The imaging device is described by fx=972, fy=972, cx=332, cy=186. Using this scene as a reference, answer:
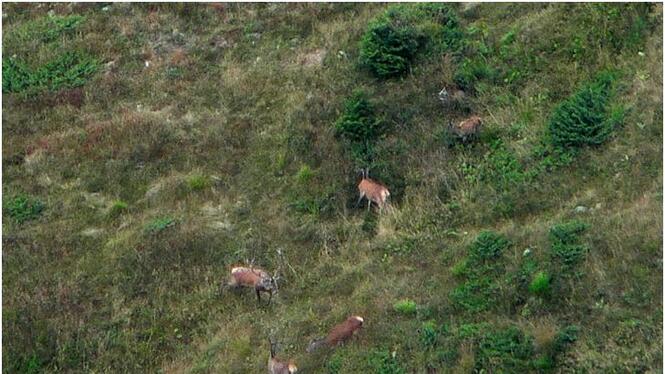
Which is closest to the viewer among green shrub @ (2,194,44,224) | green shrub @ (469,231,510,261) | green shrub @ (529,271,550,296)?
green shrub @ (529,271,550,296)

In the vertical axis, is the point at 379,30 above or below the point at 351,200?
above

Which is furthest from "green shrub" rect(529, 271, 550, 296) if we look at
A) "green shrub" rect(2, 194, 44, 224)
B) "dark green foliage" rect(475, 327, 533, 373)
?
"green shrub" rect(2, 194, 44, 224)

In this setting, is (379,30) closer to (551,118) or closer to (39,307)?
(551,118)

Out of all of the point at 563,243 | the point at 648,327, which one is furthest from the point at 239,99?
the point at 648,327

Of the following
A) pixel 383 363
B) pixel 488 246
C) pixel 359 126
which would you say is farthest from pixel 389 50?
pixel 383 363

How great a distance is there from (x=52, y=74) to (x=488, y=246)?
12.3 meters

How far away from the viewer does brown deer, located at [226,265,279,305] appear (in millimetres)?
15102

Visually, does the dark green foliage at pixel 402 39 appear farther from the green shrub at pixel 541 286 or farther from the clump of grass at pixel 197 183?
the green shrub at pixel 541 286

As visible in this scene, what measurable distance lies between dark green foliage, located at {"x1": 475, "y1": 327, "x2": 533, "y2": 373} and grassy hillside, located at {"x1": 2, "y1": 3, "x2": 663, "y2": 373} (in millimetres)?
26

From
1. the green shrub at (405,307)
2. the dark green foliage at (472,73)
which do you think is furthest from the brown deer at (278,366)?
the dark green foliage at (472,73)

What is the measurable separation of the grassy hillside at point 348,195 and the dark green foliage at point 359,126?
5cm

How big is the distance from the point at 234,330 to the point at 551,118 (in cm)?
650

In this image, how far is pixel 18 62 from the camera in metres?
22.8

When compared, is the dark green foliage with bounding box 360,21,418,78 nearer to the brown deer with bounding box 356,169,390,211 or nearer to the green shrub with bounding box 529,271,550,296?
the brown deer with bounding box 356,169,390,211
